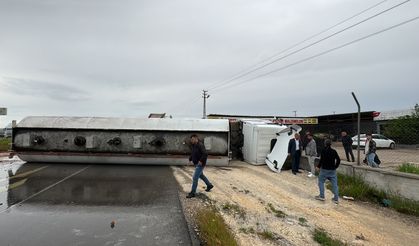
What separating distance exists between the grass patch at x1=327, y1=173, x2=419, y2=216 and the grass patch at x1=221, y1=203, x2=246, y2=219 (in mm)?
4169

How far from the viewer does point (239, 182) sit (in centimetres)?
1249

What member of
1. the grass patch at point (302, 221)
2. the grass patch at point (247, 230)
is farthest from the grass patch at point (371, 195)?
the grass patch at point (247, 230)

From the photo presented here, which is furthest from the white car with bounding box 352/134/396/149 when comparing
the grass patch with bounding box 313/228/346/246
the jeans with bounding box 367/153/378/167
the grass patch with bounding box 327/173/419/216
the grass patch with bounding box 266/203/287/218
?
the grass patch with bounding box 313/228/346/246

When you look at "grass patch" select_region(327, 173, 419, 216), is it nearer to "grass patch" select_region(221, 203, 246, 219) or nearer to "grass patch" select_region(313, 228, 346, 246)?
"grass patch" select_region(313, 228, 346, 246)

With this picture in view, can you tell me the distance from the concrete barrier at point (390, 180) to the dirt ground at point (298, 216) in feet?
2.27

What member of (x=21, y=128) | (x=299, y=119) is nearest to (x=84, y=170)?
(x=21, y=128)

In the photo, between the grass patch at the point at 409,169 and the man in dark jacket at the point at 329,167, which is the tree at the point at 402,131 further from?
the man in dark jacket at the point at 329,167

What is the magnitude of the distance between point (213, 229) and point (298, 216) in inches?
104

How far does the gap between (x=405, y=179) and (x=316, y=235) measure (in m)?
4.40

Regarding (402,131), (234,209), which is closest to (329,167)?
(234,209)

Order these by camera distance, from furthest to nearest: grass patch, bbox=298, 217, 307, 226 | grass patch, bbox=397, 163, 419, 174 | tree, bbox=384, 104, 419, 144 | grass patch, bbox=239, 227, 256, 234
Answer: tree, bbox=384, 104, 419, 144 < grass patch, bbox=397, 163, 419, 174 < grass patch, bbox=298, 217, 307, 226 < grass patch, bbox=239, 227, 256, 234

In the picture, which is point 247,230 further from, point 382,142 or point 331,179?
point 382,142

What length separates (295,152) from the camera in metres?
15.4

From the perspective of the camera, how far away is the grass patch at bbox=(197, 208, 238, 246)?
582 centimetres
